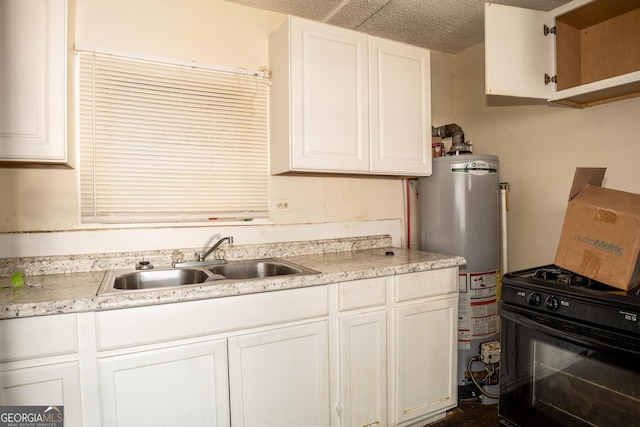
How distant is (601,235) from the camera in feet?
4.87

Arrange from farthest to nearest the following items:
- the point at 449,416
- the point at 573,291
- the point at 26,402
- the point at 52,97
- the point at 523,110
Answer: the point at 523,110
the point at 449,416
the point at 52,97
the point at 573,291
the point at 26,402

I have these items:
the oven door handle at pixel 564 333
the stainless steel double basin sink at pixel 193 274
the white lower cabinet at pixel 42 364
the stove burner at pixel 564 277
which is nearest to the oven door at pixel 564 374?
the oven door handle at pixel 564 333

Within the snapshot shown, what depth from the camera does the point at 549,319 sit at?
1.48 metres

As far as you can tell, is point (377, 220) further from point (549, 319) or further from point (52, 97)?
point (52, 97)

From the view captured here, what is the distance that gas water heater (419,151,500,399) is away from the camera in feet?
7.63

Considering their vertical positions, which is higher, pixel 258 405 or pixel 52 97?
pixel 52 97

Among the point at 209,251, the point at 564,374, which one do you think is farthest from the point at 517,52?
the point at 209,251

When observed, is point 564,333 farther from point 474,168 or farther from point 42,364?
point 42,364

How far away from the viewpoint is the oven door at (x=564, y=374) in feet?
4.13

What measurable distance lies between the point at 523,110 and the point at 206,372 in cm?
251

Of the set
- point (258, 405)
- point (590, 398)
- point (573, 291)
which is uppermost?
point (573, 291)

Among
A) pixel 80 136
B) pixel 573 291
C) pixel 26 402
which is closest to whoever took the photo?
pixel 26 402

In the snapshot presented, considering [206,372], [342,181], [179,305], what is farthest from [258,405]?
[342,181]

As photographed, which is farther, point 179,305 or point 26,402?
point 179,305
